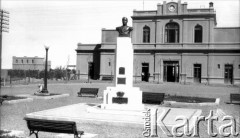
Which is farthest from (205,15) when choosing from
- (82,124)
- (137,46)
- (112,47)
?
(82,124)

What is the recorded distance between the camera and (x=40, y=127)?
25.2ft

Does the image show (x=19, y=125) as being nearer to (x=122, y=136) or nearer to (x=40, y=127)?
(x=40, y=127)

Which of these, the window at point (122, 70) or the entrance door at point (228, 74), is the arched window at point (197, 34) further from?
the window at point (122, 70)

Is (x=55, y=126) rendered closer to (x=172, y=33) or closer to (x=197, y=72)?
(x=197, y=72)

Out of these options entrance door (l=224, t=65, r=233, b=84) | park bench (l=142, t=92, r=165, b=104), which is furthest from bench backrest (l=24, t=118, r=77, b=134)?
entrance door (l=224, t=65, r=233, b=84)

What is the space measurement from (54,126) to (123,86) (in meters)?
5.85

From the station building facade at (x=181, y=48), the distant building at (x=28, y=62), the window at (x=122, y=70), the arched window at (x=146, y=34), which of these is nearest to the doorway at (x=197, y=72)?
the station building facade at (x=181, y=48)

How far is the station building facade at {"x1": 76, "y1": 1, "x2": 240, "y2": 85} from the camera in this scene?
Answer: 1478 inches

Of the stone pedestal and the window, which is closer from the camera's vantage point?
the stone pedestal

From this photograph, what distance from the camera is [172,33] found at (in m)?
39.7

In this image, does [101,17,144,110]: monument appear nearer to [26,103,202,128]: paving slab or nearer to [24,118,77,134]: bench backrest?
[26,103,202,128]: paving slab

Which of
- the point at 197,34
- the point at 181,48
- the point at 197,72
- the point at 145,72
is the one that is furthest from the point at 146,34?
the point at 197,72

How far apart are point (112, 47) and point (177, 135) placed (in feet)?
108

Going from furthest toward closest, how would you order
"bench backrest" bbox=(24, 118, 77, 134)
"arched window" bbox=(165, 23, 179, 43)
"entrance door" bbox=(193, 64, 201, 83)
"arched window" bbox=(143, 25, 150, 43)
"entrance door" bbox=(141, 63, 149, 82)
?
"arched window" bbox=(143, 25, 150, 43) < "entrance door" bbox=(141, 63, 149, 82) < "arched window" bbox=(165, 23, 179, 43) < "entrance door" bbox=(193, 64, 201, 83) < "bench backrest" bbox=(24, 118, 77, 134)
